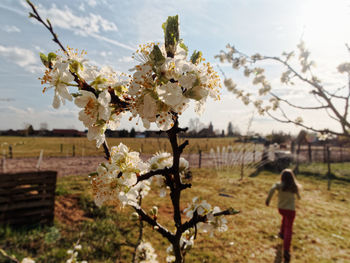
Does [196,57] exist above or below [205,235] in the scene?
above

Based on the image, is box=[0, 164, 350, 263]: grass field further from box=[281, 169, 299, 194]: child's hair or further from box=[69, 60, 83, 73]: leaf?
box=[69, 60, 83, 73]: leaf

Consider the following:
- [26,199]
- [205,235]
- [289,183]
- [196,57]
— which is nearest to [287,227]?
[289,183]

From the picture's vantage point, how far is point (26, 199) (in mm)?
4422

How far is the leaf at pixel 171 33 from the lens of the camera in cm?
77

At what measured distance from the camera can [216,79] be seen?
3.06 ft

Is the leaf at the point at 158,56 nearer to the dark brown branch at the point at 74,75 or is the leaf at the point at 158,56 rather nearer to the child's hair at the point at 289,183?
the dark brown branch at the point at 74,75

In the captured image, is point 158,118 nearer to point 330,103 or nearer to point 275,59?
point 330,103

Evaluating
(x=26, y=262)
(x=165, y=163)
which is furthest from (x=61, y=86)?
(x=26, y=262)

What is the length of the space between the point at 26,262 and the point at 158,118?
2127 mm

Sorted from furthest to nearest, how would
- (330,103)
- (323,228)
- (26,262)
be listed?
1. (323,228)
2. (330,103)
3. (26,262)

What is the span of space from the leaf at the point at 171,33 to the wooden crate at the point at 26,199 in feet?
15.6

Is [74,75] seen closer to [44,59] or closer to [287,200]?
[44,59]

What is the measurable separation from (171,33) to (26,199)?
16.5 feet

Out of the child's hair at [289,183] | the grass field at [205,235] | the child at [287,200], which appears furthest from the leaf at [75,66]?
the child's hair at [289,183]
